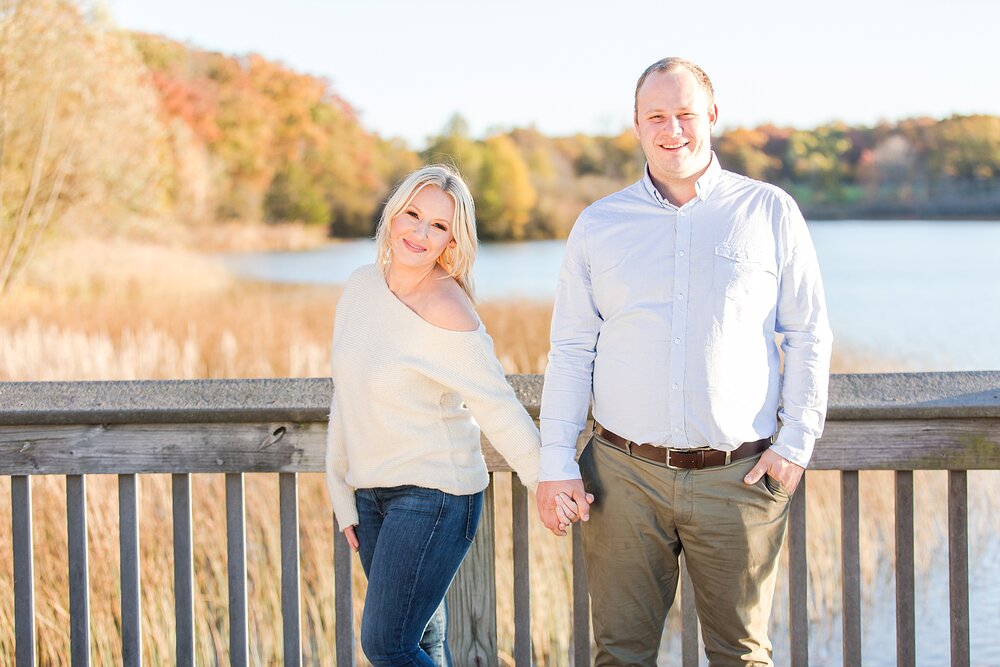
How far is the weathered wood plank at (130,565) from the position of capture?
2.19m

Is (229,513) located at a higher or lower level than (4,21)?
lower

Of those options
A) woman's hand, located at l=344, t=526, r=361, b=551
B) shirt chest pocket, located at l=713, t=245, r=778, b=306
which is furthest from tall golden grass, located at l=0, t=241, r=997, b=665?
shirt chest pocket, located at l=713, t=245, r=778, b=306

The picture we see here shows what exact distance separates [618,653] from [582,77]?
1622 inches

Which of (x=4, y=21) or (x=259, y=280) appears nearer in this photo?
(x=4, y=21)

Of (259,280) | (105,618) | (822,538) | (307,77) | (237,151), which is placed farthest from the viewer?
(307,77)

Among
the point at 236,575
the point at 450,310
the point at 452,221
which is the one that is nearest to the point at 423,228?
the point at 452,221

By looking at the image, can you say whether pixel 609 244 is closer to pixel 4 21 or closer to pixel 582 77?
pixel 4 21

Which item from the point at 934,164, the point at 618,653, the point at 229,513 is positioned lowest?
the point at 618,653

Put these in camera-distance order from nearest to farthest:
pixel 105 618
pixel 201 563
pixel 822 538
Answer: pixel 105 618 < pixel 201 563 < pixel 822 538

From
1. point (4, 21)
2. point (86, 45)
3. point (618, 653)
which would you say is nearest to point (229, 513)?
point (618, 653)

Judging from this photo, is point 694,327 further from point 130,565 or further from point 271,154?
point 271,154

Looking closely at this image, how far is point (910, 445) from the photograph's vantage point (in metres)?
2.11

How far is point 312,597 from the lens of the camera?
3.76m

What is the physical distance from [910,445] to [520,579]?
848 millimetres
